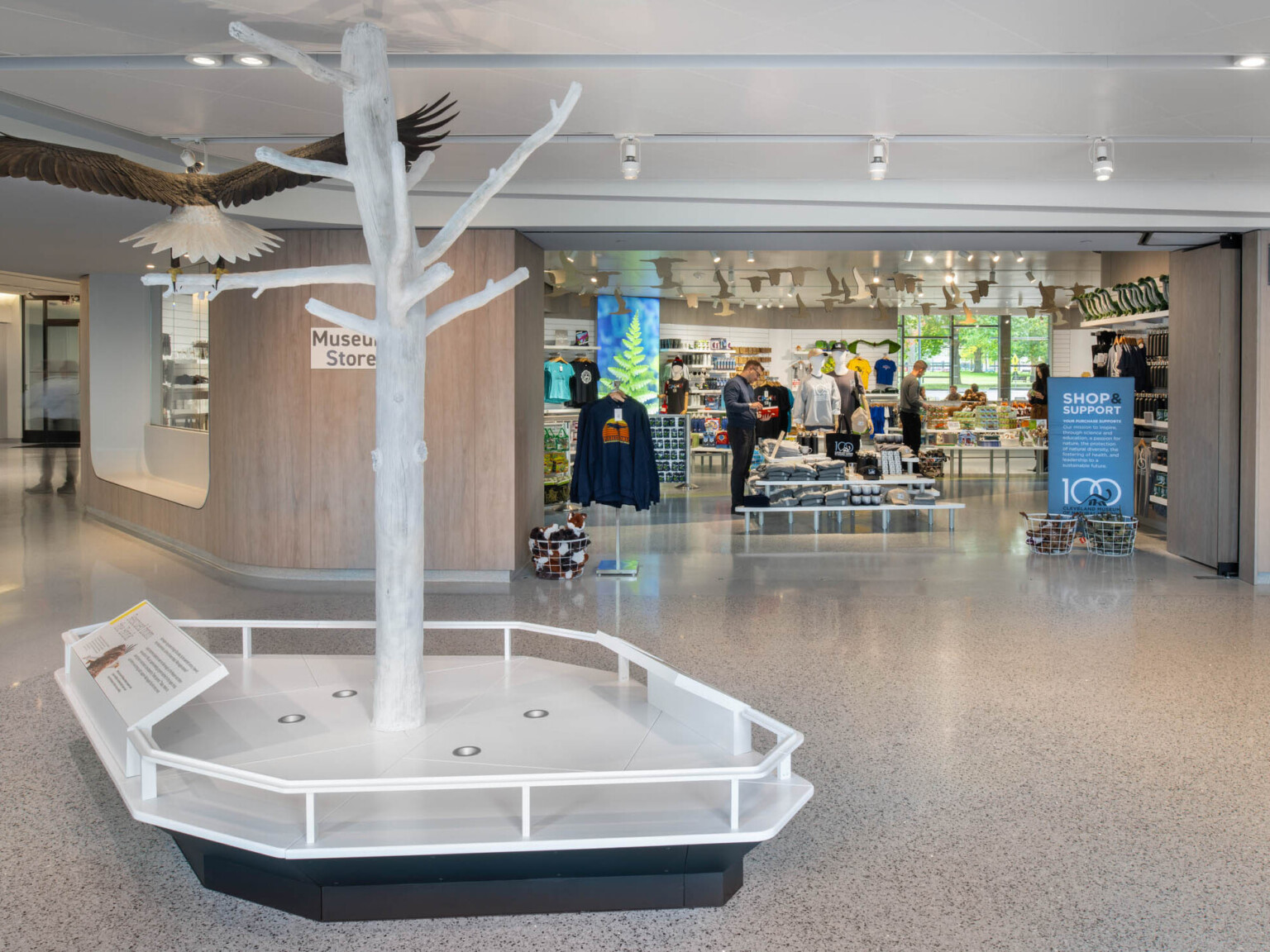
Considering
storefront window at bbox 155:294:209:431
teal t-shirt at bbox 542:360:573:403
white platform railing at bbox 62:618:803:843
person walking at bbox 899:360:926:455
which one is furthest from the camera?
person walking at bbox 899:360:926:455

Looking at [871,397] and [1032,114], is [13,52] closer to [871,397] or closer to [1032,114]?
[1032,114]

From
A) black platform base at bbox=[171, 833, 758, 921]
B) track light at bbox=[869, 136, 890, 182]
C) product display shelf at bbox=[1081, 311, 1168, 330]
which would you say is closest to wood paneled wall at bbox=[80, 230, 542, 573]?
track light at bbox=[869, 136, 890, 182]

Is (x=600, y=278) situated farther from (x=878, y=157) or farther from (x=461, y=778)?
(x=461, y=778)

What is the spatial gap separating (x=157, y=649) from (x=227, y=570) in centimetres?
486

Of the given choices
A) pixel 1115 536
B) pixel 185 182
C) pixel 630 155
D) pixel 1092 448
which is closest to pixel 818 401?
pixel 1092 448

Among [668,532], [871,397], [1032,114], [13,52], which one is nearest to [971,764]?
[1032,114]

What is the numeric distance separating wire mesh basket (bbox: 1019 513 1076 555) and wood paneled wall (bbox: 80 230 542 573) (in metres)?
4.41

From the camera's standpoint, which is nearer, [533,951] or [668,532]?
[533,951]

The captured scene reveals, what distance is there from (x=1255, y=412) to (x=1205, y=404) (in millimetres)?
680

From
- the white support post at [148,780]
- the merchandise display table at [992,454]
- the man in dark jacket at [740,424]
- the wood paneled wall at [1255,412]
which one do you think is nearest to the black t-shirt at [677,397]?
the merchandise display table at [992,454]

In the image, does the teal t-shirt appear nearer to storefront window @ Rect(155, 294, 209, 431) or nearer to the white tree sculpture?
storefront window @ Rect(155, 294, 209, 431)

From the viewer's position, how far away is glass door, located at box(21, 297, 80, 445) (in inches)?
853

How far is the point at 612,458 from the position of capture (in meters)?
8.07

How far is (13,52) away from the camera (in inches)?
181
